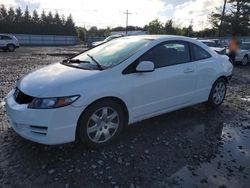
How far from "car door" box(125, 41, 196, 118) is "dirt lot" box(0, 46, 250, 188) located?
472 mm

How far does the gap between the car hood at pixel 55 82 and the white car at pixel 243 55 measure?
543 inches

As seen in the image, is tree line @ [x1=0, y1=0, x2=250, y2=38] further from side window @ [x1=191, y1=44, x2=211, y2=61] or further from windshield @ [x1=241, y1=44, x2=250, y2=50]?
side window @ [x1=191, y1=44, x2=211, y2=61]

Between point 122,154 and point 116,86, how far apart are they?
0.97 metres

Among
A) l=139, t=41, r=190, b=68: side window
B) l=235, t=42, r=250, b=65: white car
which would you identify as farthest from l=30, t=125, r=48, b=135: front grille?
l=235, t=42, r=250, b=65: white car

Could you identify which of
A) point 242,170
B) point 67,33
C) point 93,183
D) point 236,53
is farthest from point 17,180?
point 67,33

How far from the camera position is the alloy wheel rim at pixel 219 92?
226 inches

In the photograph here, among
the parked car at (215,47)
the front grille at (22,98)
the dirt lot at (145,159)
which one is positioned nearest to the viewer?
the dirt lot at (145,159)

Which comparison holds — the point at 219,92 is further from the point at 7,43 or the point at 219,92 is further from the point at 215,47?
the point at 7,43

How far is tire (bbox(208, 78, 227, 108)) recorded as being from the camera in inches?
222

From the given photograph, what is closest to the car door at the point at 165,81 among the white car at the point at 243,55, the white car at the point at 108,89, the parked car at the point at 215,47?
the white car at the point at 108,89

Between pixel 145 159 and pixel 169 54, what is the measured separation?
1972 mm

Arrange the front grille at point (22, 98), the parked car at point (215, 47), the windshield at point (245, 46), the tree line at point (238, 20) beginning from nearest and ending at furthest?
the front grille at point (22, 98) < the parked car at point (215, 47) < the windshield at point (245, 46) < the tree line at point (238, 20)

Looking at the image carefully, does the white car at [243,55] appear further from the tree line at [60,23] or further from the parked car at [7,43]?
the tree line at [60,23]

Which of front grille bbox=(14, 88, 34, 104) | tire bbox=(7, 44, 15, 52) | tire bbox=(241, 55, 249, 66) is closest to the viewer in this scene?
front grille bbox=(14, 88, 34, 104)
